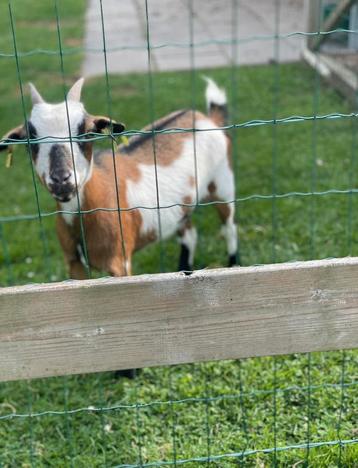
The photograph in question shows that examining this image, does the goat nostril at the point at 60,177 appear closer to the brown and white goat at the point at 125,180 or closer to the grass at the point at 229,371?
the brown and white goat at the point at 125,180

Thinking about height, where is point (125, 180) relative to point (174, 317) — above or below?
above

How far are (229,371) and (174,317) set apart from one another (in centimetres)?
145

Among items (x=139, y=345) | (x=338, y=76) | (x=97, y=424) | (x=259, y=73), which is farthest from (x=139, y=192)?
(x=259, y=73)

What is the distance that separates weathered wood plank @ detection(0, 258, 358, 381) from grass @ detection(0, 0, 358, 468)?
462 millimetres

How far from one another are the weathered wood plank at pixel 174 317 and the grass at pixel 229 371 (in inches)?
18.2

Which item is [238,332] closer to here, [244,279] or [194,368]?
[244,279]

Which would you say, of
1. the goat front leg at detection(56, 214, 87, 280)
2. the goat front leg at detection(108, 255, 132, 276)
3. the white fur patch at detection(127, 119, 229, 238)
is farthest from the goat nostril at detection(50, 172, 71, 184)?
the white fur patch at detection(127, 119, 229, 238)

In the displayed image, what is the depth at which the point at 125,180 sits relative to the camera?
143 inches

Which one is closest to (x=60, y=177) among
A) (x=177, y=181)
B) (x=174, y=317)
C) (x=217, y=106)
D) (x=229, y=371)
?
(x=174, y=317)

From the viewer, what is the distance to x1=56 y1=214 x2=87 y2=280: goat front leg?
338cm

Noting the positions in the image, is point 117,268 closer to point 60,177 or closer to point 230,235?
point 60,177

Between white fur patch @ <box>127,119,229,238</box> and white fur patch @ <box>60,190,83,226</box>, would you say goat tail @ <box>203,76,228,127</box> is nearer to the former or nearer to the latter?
white fur patch @ <box>127,119,229,238</box>

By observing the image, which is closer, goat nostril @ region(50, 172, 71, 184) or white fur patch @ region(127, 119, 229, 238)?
goat nostril @ region(50, 172, 71, 184)

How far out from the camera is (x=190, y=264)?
14.7 ft
